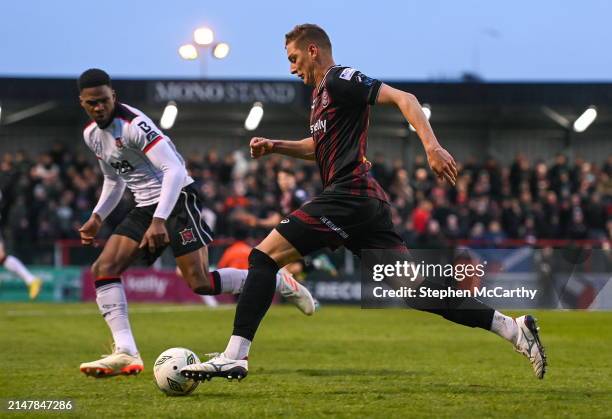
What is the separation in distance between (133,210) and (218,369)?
2.45 metres

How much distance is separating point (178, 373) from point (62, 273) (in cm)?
1746

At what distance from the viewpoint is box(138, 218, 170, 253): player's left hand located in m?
8.22

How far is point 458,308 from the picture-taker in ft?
24.4

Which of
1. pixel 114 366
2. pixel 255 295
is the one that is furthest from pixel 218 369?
pixel 114 366

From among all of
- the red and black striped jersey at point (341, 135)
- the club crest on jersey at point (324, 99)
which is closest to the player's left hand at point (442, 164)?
the red and black striped jersey at point (341, 135)

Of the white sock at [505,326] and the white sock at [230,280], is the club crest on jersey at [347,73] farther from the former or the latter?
the white sock at [230,280]

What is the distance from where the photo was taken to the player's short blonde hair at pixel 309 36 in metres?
7.58

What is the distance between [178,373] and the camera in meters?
7.39

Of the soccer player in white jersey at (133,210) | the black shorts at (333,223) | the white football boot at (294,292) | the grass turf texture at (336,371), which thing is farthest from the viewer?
the white football boot at (294,292)

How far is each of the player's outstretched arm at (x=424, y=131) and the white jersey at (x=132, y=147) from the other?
7.50 ft

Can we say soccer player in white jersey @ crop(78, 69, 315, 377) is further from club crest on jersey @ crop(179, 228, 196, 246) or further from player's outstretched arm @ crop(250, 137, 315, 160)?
player's outstretched arm @ crop(250, 137, 315, 160)

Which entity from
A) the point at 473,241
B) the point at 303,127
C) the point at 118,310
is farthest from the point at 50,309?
the point at 303,127

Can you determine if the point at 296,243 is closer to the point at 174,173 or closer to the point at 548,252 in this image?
the point at 174,173

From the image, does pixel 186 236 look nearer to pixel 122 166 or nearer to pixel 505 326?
pixel 122 166
